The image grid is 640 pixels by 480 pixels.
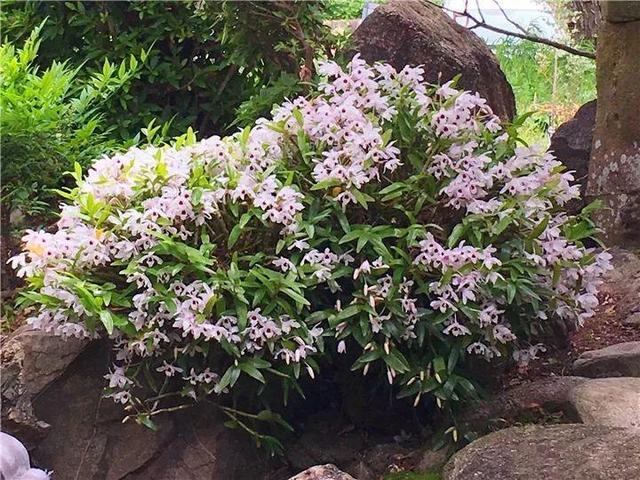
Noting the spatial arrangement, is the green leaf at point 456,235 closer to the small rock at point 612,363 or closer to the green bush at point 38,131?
the small rock at point 612,363

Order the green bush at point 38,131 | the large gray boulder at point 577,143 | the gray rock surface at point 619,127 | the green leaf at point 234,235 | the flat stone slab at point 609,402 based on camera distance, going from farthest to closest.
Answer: the large gray boulder at point 577,143, the gray rock surface at point 619,127, the green bush at point 38,131, the green leaf at point 234,235, the flat stone slab at point 609,402

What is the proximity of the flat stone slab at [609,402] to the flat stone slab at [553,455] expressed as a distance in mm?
172

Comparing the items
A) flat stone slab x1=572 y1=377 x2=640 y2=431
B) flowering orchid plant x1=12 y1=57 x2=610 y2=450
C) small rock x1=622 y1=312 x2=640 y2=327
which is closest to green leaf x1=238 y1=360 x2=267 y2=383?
flowering orchid plant x1=12 y1=57 x2=610 y2=450

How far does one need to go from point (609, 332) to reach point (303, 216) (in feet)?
5.11

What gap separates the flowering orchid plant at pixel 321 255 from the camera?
229 cm

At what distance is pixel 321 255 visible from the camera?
2.36m

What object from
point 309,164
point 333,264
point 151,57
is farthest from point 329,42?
point 333,264

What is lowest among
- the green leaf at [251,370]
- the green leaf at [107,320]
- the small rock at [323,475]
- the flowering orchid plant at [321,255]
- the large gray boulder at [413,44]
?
the small rock at [323,475]

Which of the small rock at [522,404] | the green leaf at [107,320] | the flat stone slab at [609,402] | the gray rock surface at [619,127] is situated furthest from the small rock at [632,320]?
the green leaf at [107,320]

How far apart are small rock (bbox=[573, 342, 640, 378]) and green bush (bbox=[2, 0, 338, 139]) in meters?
2.08

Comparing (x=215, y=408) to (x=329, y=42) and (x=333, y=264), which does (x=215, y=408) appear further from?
(x=329, y=42)

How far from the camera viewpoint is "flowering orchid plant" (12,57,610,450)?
2285mm

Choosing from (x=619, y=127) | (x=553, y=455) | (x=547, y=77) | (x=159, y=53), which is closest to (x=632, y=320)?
(x=619, y=127)

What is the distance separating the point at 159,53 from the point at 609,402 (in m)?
3.19
